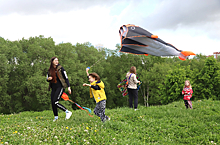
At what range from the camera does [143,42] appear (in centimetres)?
863

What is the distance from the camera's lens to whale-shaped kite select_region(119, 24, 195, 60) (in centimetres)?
846

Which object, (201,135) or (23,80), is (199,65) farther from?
(201,135)

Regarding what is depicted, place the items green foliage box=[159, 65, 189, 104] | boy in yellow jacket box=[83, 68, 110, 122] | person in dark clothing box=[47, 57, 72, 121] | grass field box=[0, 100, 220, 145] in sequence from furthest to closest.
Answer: green foliage box=[159, 65, 189, 104] < person in dark clothing box=[47, 57, 72, 121] < boy in yellow jacket box=[83, 68, 110, 122] < grass field box=[0, 100, 220, 145]

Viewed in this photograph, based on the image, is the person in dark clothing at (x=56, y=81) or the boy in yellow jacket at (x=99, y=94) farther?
the person in dark clothing at (x=56, y=81)

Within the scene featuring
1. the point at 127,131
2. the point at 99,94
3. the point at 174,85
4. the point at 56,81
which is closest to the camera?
the point at 127,131

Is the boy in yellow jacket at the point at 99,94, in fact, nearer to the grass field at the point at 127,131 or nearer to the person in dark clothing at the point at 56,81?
the grass field at the point at 127,131

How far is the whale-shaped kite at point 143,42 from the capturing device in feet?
27.8

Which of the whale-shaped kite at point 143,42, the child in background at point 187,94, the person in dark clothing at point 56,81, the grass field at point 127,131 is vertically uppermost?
the whale-shaped kite at point 143,42

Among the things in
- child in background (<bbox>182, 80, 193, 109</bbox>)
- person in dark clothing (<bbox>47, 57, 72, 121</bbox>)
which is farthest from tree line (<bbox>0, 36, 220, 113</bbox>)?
person in dark clothing (<bbox>47, 57, 72, 121</bbox>)

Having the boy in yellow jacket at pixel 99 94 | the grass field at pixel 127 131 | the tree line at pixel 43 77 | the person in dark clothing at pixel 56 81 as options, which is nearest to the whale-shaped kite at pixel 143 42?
the boy in yellow jacket at pixel 99 94

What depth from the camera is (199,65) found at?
4641 cm

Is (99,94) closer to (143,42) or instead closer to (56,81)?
(56,81)

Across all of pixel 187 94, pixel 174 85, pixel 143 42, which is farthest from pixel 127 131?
pixel 174 85

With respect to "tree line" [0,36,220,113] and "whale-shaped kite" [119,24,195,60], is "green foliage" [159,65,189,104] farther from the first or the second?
"whale-shaped kite" [119,24,195,60]
